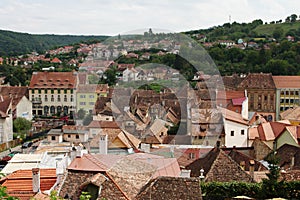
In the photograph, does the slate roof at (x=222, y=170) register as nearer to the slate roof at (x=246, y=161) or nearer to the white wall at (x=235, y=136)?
the slate roof at (x=246, y=161)

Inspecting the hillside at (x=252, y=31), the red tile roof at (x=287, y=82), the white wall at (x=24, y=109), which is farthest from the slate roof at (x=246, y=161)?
the hillside at (x=252, y=31)

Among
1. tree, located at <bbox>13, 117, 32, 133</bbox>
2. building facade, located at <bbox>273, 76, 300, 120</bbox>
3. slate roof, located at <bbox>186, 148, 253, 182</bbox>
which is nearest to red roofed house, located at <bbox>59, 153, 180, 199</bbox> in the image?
slate roof, located at <bbox>186, 148, 253, 182</bbox>

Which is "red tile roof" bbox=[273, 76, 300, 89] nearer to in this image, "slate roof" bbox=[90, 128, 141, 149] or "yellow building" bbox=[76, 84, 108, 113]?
"yellow building" bbox=[76, 84, 108, 113]

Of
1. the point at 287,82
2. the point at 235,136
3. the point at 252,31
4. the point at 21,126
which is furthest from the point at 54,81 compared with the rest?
the point at 252,31

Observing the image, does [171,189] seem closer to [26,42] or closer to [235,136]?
[235,136]

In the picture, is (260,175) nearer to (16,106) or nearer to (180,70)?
(180,70)

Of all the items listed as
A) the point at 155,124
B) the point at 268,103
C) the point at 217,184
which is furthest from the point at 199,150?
the point at 268,103
